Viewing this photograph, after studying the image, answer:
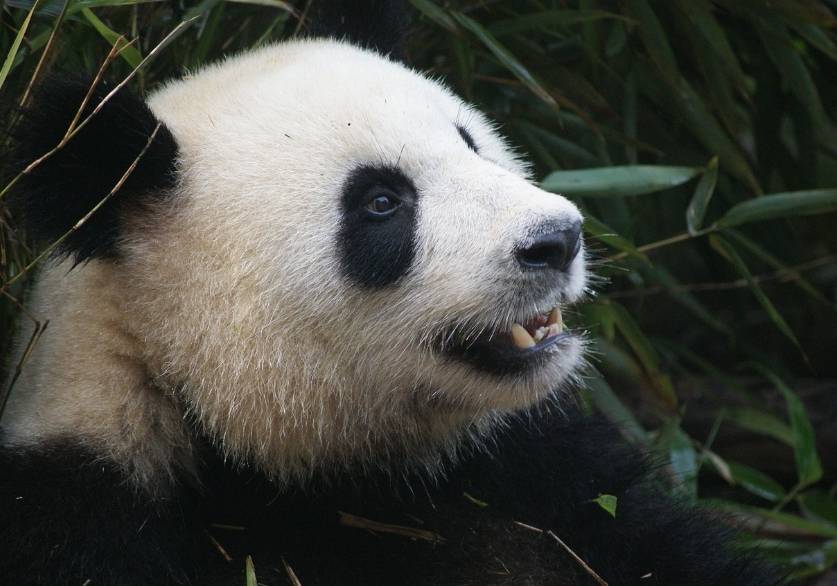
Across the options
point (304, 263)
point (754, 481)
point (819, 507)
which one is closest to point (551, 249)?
point (304, 263)

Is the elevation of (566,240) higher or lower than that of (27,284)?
higher

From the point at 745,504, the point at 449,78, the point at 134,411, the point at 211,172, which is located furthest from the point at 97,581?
the point at 745,504

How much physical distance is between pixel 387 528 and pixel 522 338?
1.71 ft

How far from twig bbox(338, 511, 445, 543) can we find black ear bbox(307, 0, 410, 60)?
3.45 ft

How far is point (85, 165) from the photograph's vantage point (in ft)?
6.89

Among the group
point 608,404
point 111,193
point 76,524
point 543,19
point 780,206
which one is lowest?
point 608,404

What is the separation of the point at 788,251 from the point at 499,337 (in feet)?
7.48

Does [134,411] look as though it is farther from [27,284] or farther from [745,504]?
[745,504]

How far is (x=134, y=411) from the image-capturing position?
84.7 inches

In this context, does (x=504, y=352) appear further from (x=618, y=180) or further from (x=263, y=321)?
(x=618, y=180)

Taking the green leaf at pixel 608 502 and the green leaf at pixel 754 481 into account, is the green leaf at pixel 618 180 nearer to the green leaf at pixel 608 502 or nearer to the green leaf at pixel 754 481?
the green leaf at pixel 608 502

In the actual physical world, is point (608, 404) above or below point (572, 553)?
below

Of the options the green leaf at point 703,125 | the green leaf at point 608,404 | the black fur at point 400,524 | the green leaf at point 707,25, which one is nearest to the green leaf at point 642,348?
the green leaf at point 608,404

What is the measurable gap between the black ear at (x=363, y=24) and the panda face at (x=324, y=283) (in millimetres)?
424
